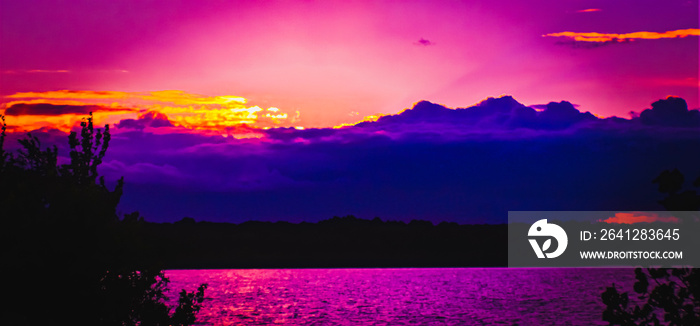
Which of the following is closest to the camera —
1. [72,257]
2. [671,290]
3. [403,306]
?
[671,290]

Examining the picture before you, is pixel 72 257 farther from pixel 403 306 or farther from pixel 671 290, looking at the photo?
pixel 403 306

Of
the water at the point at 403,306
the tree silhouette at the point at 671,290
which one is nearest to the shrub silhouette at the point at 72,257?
the tree silhouette at the point at 671,290

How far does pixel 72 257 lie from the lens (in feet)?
63.5

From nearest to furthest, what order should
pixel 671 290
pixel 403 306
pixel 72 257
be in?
pixel 671 290, pixel 72 257, pixel 403 306

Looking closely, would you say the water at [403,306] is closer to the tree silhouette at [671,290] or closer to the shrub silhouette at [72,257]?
the shrub silhouette at [72,257]

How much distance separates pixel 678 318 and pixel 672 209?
226 cm

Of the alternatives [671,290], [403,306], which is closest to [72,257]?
[671,290]

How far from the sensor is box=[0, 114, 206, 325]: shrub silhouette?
18547mm

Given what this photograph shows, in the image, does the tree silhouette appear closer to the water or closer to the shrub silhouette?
the shrub silhouette

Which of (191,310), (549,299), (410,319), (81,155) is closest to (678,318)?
(191,310)

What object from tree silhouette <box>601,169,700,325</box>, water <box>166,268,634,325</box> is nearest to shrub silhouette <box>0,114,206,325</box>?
tree silhouette <box>601,169,700,325</box>

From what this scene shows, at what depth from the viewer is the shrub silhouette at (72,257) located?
1855 centimetres

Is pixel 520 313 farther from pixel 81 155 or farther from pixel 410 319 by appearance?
pixel 81 155

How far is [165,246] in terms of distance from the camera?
20.3m
